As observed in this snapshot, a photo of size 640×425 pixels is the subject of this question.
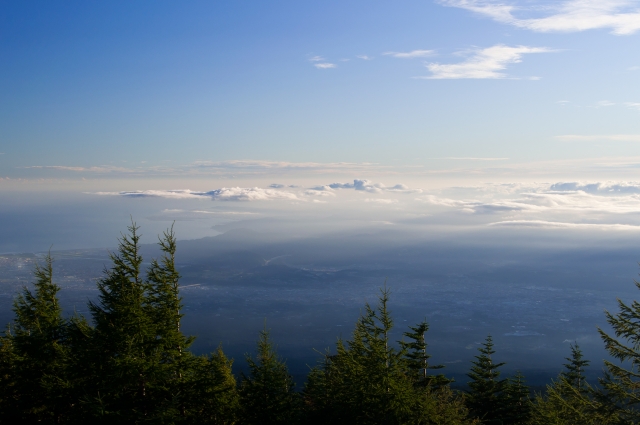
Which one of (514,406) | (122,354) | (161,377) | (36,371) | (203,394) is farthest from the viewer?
(514,406)

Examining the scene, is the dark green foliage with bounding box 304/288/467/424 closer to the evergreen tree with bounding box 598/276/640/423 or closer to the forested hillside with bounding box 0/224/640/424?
the forested hillside with bounding box 0/224/640/424

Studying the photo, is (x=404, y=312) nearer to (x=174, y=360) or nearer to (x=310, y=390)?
(x=310, y=390)

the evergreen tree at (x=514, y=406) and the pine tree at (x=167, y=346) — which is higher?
the pine tree at (x=167, y=346)

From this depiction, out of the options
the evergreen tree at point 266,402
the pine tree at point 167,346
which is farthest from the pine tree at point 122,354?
the evergreen tree at point 266,402

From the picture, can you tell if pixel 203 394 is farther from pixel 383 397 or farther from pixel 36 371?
pixel 36 371

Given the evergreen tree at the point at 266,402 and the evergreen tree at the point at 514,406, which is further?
the evergreen tree at the point at 514,406

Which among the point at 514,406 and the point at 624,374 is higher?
the point at 624,374

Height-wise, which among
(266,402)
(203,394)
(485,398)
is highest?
(203,394)

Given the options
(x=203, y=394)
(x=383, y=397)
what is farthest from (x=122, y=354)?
(x=383, y=397)

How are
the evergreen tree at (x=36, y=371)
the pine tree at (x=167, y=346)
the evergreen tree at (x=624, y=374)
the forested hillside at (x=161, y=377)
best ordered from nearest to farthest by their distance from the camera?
the evergreen tree at (x=624, y=374)
the forested hillside at (x=161, y=377)
the pine tree at (x=167, y=346)
the evergreen tree at (x=36, y=371)

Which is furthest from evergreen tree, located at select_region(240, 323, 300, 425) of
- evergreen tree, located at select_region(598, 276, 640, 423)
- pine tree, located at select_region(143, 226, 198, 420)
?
evergreen tree, located at select_region(598, 276, 640, 423)

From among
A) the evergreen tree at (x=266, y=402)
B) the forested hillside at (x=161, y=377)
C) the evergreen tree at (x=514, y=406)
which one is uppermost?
the forested hillside at (x=161, y=377)

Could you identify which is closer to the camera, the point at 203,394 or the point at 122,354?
the point at 122,354

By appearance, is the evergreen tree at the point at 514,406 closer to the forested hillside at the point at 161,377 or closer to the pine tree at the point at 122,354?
the forested hillside at the point at 161,377
